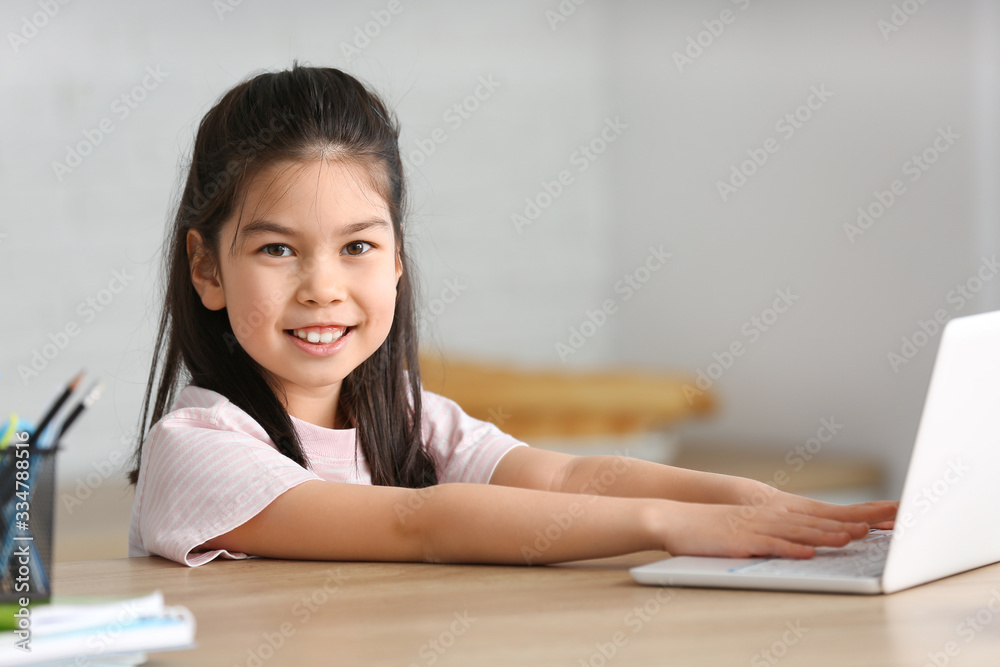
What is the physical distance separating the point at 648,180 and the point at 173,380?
2.53 m

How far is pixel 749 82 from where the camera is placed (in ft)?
10.2

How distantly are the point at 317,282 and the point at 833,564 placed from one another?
1.78ft

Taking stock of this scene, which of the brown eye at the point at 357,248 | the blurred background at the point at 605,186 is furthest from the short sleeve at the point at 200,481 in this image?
the blurred background at the point at 605,186

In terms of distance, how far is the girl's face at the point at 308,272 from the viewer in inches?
40.2

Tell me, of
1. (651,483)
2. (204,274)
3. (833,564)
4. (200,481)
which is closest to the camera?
(833,564)

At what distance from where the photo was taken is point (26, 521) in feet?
1.83

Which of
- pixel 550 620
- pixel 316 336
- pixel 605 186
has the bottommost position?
pixel 550 620

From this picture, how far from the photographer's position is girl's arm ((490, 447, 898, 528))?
815 millimetres

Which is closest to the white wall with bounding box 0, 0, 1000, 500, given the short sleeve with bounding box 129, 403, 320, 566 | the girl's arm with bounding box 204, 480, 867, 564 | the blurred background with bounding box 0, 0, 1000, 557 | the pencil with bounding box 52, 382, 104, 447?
the blurred background with bounding box 0, 0, 1000, 557

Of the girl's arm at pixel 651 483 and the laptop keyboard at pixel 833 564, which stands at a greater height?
the girl's arm at pixel 651 483

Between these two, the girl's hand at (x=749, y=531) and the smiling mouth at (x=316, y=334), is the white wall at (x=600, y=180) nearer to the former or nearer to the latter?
the smiling mouth at (x=316, y=334)

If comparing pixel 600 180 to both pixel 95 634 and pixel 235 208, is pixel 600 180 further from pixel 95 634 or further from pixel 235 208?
pixel 95 634

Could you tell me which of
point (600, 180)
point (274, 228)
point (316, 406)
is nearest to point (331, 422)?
point (316, 406)

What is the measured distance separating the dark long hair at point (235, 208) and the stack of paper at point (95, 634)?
53 cm
